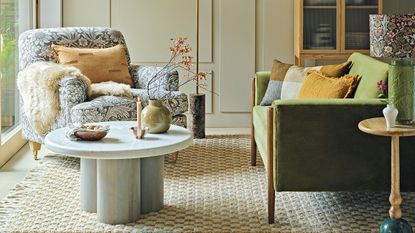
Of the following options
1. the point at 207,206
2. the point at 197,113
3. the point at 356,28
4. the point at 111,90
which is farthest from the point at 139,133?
the point at 356,28

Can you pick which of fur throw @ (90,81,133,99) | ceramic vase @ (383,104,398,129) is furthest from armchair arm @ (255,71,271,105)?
ceramic vase @ (383,104,398,129)

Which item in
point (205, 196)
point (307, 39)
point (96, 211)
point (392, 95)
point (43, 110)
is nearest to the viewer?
point (392, 95)

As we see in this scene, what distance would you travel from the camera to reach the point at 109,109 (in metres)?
4.55

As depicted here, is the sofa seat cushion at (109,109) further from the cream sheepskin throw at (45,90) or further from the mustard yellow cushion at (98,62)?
the mustard yellow cushion at (98,62)

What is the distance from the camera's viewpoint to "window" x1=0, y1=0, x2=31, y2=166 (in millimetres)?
4996

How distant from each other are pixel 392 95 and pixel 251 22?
315 centimetres

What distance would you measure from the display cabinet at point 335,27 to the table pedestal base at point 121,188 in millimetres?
2545

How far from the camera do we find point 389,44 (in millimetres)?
3732

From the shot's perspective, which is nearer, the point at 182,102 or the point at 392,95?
the point at 392,95

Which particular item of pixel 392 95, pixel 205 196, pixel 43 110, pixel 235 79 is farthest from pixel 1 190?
pixel 235 79

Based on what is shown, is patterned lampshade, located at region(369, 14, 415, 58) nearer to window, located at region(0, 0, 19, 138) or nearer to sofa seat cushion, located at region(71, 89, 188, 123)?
sofa seat cushion, located at region(71, 89, 188, 123)

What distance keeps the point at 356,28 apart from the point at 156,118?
2.63 m

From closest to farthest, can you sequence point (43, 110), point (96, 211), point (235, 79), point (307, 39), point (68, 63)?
point (96, 211), point (43, 110), point (68, 63), point (307, 39), point (235, 79)

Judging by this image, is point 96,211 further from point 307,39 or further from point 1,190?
point 307,39
